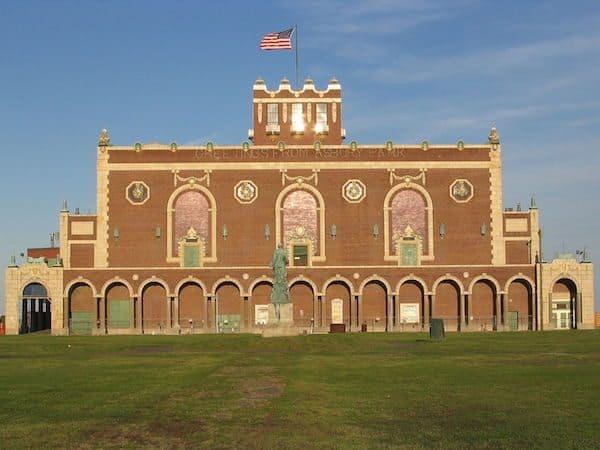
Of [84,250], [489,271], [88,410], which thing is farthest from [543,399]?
[84,250]

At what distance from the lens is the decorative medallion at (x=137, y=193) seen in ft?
267

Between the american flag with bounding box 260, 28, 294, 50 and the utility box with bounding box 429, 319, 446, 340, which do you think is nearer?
the utility box with bounding box 429, 319, 446, 340

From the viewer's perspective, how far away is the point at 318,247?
8138cm

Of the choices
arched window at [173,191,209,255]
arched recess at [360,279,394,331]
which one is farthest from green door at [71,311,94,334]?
Answer: arched recess at [360,279,394,331]

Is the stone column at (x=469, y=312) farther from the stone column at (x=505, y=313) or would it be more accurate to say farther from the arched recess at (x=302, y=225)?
the arched recess at (x=302, y=225)

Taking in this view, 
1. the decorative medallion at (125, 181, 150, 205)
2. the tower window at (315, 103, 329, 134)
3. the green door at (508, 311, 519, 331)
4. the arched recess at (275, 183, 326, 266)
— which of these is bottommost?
the green door at (508, 311, 519, 331)

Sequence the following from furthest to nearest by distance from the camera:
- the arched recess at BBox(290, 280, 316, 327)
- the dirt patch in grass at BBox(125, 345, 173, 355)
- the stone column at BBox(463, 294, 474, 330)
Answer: the arched recess at BBox(290, 280, 316, 327) < the stone column at BBox(463, 294, 474, 330) < the dirt patch in grass at BBox(125, 345, 173, 355)

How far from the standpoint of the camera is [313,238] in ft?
267

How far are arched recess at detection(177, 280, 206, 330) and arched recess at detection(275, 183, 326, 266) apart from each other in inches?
351

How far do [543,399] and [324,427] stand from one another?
7.03m

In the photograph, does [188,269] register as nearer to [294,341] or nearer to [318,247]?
[318,247]

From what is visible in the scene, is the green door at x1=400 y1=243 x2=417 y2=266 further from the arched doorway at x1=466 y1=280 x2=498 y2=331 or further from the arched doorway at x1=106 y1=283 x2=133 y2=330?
the arched doorway at x1=106 y1=283 x2=133 y2=330

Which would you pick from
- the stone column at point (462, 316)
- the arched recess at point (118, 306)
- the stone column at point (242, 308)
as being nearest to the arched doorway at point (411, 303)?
the stone column at point (462, 316)

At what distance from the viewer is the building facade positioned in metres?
78.0
